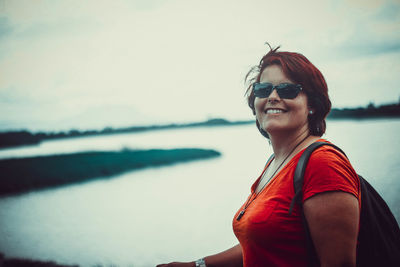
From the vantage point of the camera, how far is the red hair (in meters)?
0.92

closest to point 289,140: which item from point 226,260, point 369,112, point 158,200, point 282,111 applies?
point 282,111

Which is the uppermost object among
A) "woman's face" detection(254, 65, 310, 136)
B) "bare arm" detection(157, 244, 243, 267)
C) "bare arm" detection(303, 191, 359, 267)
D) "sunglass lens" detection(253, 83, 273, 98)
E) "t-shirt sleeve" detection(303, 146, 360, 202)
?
"sunglass lens" detection(253, 83, 273, 98)

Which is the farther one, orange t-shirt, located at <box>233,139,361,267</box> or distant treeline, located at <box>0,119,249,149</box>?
distant treeline, located at <box>0,119,249,149</box>

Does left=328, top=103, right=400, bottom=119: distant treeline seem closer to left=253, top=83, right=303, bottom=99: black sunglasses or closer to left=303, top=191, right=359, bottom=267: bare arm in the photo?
left=253, top=83, right=303, bottom=99: black sunglasses

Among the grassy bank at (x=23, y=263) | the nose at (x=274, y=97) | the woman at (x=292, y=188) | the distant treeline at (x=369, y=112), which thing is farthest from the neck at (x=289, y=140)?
the grassy bank at (x=23, y=263)

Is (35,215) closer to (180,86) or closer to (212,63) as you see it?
(180,86)

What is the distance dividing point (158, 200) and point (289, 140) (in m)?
2.02

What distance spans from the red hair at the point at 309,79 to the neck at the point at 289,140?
0.06 m

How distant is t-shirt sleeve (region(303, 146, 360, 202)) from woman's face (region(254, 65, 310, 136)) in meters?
0.21

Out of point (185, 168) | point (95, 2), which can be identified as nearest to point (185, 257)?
point (185, 168)

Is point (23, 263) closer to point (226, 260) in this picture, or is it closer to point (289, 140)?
point (226, 260)

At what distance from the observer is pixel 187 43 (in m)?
2.36

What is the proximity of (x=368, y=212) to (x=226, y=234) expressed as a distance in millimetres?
1697

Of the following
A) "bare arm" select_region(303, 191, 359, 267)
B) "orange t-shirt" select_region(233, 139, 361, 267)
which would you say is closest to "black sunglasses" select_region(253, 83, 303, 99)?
"orange t-shirt" select_region(233, 139, 361, 267)
